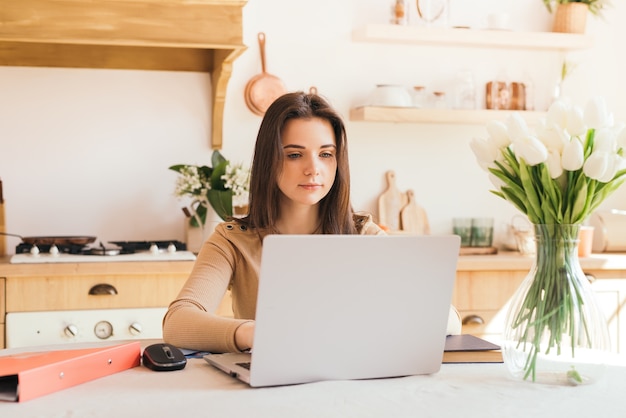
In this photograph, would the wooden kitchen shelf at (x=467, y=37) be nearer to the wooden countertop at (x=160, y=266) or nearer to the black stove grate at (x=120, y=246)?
the wooden countertop at (x=160, y=266)

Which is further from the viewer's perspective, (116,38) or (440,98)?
(440,98)

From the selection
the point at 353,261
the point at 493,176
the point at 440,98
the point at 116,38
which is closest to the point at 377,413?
the point at 353,261

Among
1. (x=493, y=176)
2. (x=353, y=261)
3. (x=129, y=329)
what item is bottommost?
(x=129, y=329)

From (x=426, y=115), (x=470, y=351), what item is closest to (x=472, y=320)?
(x=426, y=115)

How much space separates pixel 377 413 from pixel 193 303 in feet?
2.38

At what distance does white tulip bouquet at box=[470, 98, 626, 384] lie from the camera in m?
1.37

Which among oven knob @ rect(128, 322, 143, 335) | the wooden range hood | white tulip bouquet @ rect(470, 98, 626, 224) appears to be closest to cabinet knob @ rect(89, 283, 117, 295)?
oven knob @ rect(128, 322, 143, 335)

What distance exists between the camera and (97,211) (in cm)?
334

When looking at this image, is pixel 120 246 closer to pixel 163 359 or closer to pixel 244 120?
pixel 244 120

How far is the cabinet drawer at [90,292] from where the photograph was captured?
9.09 feet

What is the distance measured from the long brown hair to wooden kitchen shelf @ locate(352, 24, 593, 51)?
4.78ft

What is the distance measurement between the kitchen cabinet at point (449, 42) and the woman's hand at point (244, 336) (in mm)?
1936

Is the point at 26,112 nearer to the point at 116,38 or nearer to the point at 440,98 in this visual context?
the point at 116,38

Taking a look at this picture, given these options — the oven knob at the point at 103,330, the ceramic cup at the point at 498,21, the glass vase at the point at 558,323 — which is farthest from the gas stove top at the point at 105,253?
the glass vase at the point at 558,323
